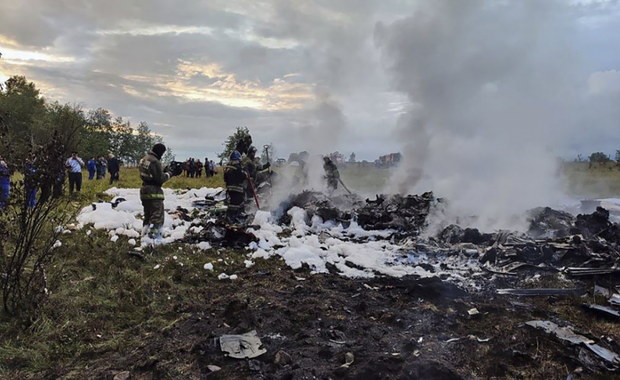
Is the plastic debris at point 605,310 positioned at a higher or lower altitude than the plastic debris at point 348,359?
higher

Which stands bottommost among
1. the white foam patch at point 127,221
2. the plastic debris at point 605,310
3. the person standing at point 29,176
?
the plastic debris at point 605,310

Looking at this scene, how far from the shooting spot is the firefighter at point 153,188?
8200mm

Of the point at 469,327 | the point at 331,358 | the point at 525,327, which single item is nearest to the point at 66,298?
the point at 331,358

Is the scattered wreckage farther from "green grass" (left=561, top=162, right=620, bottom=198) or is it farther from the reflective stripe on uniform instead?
"green grass" (left=561, top=162, right=620, bottom=198)

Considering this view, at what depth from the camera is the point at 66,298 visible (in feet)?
17.7

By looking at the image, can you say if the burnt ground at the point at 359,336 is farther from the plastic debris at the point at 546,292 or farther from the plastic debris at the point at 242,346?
the plastic debris at the point at 546,292

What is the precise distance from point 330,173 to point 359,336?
12304 millimetres

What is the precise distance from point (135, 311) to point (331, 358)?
2962 mm

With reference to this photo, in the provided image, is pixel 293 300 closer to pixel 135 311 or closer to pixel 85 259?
pixel 135 311

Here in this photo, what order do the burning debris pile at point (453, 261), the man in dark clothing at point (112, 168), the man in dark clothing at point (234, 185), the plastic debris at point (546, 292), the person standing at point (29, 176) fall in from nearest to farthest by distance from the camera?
the person standing at point (29, 176), the burning debris pile at point (453, 261), the plastic debris at point (546, 292), the man in dark clothing at point (234, 185), the man in dark clothing at point (112, 168)

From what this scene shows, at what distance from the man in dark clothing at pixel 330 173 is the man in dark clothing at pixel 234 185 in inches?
242

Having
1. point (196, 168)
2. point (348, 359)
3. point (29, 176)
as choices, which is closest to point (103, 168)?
point (196, 168)

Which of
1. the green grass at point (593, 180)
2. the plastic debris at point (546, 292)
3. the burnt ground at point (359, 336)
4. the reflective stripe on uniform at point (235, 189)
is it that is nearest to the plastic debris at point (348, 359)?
the burnt ground at point (359, 336)

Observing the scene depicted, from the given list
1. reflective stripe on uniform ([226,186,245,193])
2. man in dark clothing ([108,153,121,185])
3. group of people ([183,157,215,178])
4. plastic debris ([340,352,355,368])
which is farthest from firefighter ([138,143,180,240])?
group of people ([183,157,215,178])
